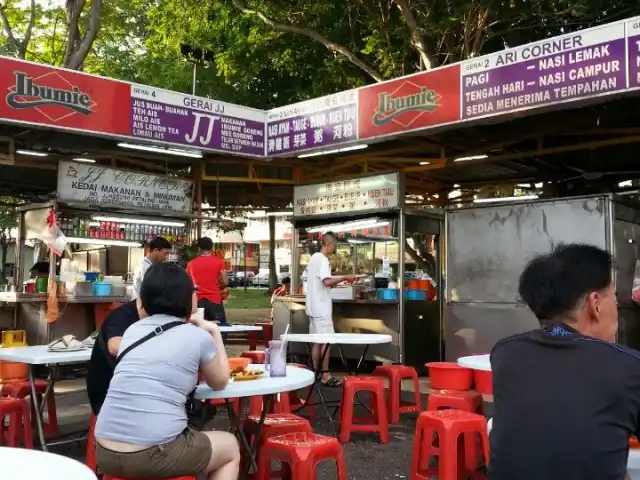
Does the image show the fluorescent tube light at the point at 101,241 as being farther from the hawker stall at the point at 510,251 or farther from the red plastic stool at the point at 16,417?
the hawker stall at the point at 510,251

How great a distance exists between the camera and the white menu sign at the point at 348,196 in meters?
8.20

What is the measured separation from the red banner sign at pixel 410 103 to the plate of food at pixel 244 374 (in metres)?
3.87

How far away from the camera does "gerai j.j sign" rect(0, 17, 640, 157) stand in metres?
5.41

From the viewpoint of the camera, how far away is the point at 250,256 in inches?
2167

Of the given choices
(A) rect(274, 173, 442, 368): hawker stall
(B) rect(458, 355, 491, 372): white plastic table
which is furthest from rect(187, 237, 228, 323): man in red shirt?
(B) rect(458, 355, 491, 372): white plastic table

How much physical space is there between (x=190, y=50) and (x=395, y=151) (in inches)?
142

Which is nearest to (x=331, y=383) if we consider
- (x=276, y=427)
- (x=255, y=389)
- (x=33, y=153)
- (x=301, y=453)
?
(x=276, y=427)

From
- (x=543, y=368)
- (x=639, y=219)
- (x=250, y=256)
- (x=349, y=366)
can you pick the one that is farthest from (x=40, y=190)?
(x=250, y=256)

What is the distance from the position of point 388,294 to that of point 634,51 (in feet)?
13.5

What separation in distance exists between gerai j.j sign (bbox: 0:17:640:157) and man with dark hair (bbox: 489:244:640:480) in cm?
415

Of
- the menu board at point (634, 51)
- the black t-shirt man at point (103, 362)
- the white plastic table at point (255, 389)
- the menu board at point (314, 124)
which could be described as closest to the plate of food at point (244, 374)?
the white plastic table at point (255, 389)

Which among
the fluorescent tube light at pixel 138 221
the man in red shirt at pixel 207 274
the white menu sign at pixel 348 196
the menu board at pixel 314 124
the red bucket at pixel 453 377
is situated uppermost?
the menu board at pixel 314 124

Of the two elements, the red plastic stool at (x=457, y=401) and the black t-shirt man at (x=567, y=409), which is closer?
the black t-shirt man at (x=567, y=409)

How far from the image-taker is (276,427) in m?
3.45
